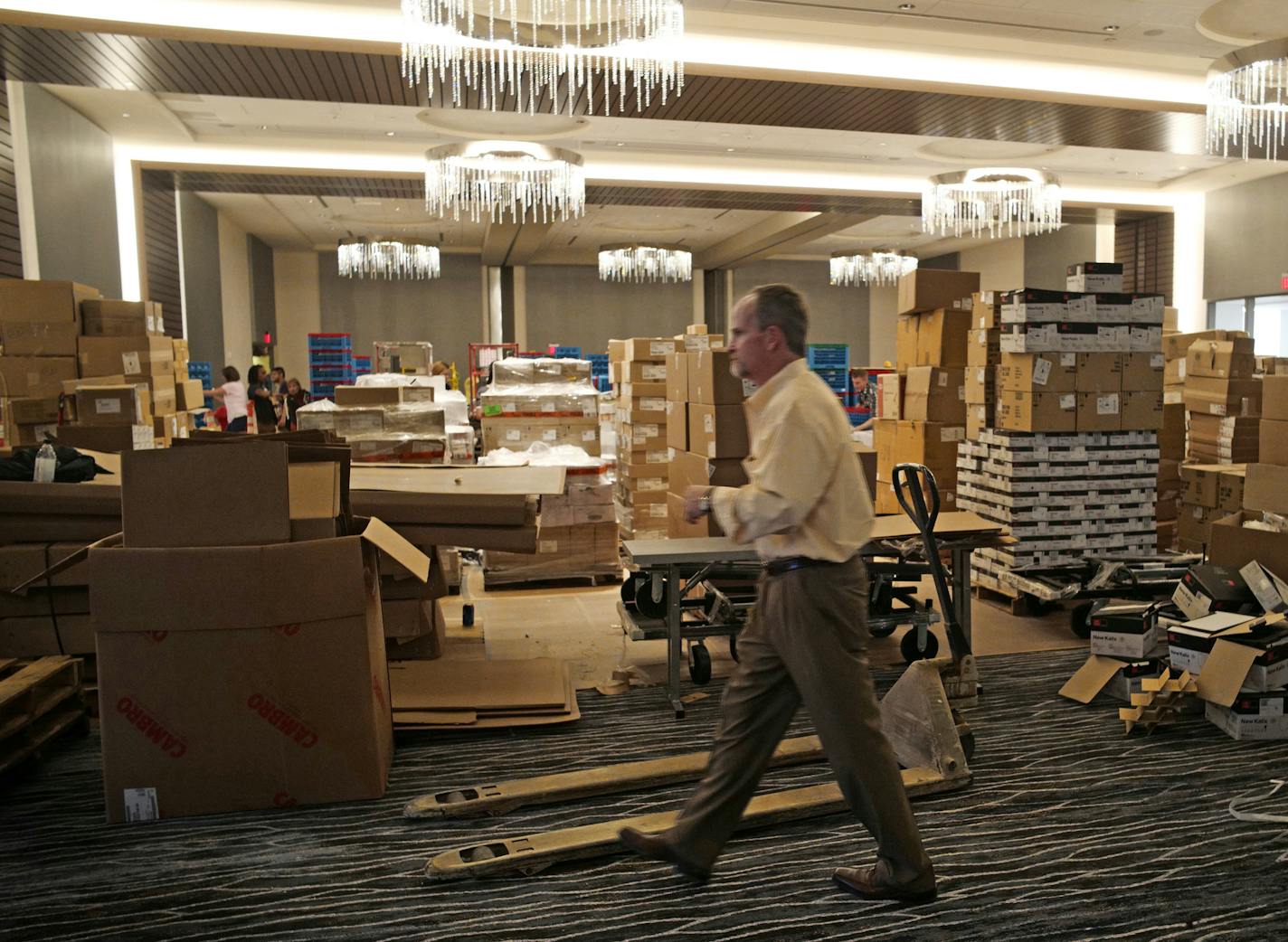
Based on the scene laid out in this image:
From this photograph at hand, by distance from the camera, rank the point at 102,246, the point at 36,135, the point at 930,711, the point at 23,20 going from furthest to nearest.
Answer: the point at 102,246 → the point at 36,135 → the point at 23,20 → the point at 930,711

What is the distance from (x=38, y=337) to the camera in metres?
5.92

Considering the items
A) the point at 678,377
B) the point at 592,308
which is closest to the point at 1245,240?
the point at 678,377

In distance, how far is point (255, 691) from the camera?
9.82 feet

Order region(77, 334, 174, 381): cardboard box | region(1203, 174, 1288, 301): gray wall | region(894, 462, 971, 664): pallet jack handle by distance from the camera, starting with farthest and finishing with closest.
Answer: region(1203, 174, 1288, 301): gray wall, region(77, 334, 174, 381): cardboard box, region(894, 462, 971, 664): pallet jack handle

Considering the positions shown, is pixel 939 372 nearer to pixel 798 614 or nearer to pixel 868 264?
pixel 798 614

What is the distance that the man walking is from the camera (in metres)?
2.25

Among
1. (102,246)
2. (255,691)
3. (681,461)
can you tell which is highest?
(102,246)

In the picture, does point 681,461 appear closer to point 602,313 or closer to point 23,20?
point 23,20

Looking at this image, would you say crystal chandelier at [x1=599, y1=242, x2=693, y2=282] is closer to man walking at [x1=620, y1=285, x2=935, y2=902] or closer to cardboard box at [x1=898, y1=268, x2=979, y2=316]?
cardboard box at [x1=898, y1=268, x2=979, y2=316]

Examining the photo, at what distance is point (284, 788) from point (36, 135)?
241 inches

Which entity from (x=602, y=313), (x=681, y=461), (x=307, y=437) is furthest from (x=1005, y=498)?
(x=602, y=313)

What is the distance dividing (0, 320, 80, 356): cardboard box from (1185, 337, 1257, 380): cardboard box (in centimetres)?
813

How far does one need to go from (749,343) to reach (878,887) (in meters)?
1.39

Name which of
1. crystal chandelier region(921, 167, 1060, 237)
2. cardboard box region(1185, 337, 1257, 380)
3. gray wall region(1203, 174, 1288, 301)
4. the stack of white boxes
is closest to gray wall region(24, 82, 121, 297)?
the stack of white boxes
